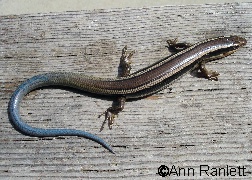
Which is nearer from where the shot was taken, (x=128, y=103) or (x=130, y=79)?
(x=128, y=103)

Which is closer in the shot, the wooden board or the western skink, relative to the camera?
the wooden board

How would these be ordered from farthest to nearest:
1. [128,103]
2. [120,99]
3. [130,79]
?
[130,79]
[120,99]
[128,103]

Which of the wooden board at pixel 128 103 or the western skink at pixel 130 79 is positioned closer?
the wooden board at pixel 128 103

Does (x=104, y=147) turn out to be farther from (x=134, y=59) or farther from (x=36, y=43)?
(x=36, y=43)

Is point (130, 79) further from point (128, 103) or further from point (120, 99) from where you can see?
point (128, 103)

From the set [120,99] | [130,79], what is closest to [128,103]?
[120,99]
